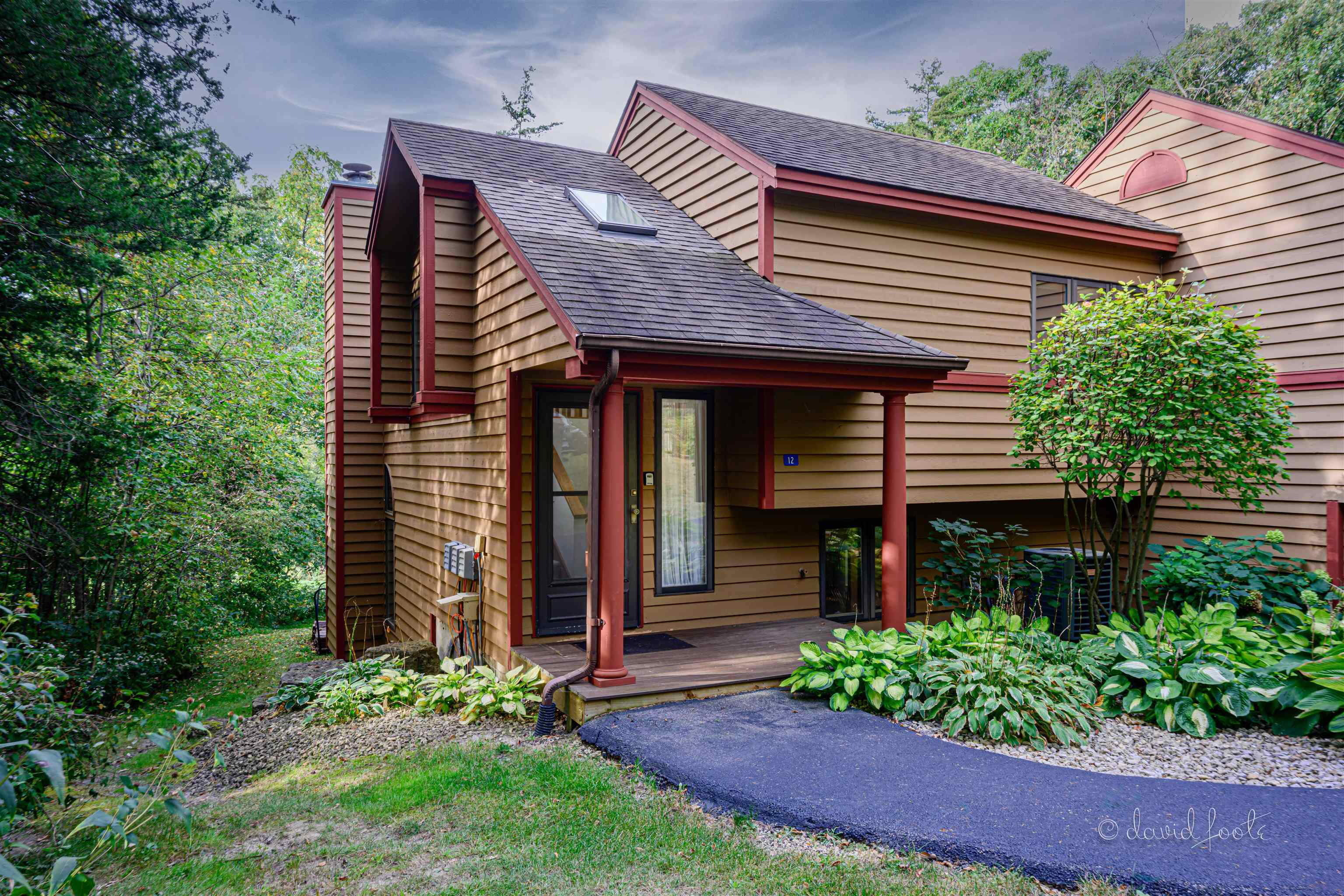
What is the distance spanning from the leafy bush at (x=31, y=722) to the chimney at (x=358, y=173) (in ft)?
28.6

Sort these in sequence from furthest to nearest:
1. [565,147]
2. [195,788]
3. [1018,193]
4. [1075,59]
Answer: [1075,59] < [565,147] < [1018,193] < [195,788]

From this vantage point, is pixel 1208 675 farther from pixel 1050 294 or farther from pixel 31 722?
pixel 31 722

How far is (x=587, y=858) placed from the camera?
3447 millimetres

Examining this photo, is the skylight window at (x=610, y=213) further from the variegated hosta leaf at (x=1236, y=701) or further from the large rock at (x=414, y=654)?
the variegated hosta leaf at (x=1236, y=701)

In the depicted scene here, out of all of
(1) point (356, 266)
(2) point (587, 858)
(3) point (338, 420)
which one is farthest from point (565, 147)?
(2) point (587, 858)

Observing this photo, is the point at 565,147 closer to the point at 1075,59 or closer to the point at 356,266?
the point at 356,266

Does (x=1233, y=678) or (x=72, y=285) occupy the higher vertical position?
(x=72, y=285)

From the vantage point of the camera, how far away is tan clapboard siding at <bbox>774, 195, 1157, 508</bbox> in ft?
23.7

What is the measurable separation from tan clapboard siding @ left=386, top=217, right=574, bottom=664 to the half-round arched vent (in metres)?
8.09

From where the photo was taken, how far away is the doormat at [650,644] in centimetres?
643

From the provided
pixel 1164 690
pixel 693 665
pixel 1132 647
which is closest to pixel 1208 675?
pixel 1164 690

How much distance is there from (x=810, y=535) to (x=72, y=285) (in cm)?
775

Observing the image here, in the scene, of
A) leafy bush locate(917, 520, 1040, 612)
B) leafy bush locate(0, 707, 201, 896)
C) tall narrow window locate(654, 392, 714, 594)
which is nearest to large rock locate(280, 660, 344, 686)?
leafy bush locate(0, 707, 201, 896)

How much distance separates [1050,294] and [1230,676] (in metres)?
4.98
